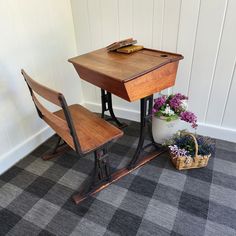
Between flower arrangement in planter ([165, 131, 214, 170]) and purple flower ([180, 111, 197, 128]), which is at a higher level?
purple flower ([180, 111, 197, 128])

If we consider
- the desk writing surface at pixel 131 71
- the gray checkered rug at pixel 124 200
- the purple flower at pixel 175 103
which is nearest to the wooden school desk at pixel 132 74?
the desk writing surface at pixel 131 71

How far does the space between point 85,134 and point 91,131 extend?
0.16 feet

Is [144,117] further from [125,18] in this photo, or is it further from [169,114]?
[125,18]

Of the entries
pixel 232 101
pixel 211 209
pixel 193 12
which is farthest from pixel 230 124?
pixel 193 12

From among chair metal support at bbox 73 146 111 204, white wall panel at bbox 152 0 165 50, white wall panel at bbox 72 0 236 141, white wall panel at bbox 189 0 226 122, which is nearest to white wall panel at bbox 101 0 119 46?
white wall panel at bbox 72 0 236 141

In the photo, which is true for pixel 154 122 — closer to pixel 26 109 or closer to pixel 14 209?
pixel 26 109

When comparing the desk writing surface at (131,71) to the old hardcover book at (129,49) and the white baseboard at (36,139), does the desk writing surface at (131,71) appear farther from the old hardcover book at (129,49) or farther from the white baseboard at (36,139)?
the white baseboard at (36,139)

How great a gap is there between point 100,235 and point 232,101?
149 cm

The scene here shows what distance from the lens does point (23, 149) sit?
6.32 feet

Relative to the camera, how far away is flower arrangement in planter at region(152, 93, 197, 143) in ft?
5.63

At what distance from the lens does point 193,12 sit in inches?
64.6

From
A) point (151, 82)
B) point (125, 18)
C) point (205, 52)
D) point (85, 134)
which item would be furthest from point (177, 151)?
point (125, 18)

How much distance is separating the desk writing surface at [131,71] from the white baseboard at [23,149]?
2.71ft

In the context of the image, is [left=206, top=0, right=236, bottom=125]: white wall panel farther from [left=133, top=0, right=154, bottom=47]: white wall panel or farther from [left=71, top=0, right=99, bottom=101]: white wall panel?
[left=71, top=0, right=99, bottom=101]: white wall panel
